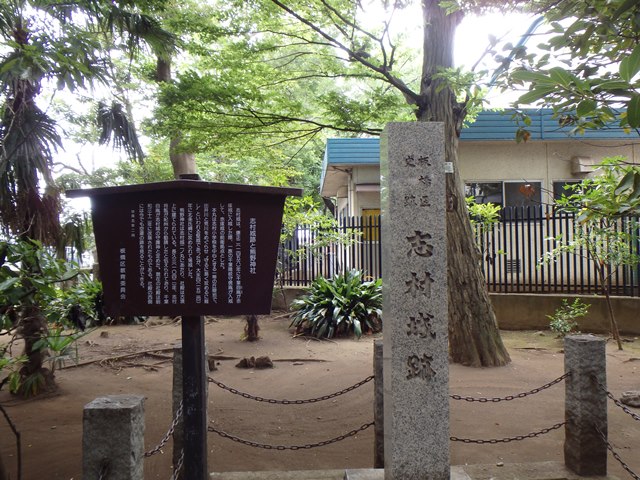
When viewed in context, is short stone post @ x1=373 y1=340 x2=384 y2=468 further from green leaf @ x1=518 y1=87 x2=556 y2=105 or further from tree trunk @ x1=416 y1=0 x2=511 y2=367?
tree trunk @ x1=416 y1=0 x2=511 y2=367

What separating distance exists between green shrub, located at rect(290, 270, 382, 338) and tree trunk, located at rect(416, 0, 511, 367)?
9.80 ft

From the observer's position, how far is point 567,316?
9.39 m

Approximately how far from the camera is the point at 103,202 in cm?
349

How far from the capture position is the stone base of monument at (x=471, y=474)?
Result: 394 cm

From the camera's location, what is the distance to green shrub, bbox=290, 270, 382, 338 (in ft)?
34.5

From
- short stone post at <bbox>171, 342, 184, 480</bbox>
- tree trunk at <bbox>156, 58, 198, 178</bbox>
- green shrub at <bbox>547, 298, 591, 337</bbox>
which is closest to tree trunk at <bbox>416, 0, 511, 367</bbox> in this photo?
green shrub at <bbox>547, 298, 591, 337</bbox>

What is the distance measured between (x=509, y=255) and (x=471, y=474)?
8999 millimetres

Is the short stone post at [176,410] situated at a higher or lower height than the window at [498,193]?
lower

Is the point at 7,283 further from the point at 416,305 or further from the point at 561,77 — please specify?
the point at 561,77

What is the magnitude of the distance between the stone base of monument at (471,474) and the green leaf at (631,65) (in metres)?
→ 3.09

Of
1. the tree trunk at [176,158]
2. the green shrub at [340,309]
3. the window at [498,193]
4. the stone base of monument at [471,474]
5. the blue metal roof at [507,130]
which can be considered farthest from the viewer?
the window at [498,193]

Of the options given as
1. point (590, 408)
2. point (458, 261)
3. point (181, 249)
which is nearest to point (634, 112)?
point (590, 408)

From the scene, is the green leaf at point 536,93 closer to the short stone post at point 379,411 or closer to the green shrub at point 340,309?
the short stone post at point 379,411

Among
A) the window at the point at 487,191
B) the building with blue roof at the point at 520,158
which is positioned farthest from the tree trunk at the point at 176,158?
the window at the point at 487,191
